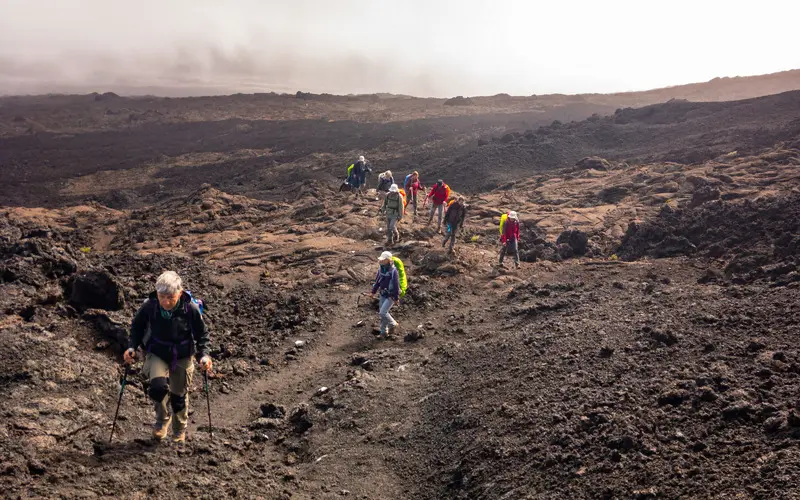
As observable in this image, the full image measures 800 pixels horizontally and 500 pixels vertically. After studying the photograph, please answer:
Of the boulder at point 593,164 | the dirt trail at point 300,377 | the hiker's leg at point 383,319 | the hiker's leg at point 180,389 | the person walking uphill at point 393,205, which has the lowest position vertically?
the dirt trail at point 300,377

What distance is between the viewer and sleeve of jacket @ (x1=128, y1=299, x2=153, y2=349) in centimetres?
605

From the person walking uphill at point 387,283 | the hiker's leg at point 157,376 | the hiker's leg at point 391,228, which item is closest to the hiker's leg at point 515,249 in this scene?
the hiker's leg at point 391,228

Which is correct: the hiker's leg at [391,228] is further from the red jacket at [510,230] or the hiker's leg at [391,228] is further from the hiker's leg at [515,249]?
the hiker's leg at [515,249]

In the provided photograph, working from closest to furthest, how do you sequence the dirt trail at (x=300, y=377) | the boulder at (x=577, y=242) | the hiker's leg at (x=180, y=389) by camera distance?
1. the hiker's leg at (x=180, y=389)
2. the dirt trail at (x=300, y=377)
3. the boulder at (x=577, y=242)

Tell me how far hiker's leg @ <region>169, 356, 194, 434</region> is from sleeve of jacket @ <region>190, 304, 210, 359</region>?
0.65 feet

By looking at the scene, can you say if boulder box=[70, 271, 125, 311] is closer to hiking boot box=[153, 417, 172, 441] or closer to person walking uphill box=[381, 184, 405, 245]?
hiking boot box=[153, 417, 172, 441]

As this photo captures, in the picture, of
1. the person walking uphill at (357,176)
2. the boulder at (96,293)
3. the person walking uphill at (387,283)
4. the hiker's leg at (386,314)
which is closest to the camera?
the boulder at (96,293)

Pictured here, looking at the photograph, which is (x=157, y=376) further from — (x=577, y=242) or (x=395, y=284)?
(x=577, y=242)

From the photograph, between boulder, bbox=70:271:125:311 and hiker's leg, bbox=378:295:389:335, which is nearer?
boulder, bbox=70:271:125:311

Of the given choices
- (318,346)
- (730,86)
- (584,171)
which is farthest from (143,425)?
(730,86)

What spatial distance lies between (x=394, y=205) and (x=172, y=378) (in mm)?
11471

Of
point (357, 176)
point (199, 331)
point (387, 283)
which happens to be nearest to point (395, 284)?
point (387, 283)

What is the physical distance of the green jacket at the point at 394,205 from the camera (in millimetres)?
16984

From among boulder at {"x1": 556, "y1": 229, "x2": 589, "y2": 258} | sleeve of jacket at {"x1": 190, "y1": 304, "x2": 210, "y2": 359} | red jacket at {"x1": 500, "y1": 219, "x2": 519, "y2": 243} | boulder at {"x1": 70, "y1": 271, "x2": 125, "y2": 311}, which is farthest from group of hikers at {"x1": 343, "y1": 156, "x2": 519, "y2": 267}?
sleeve of jacket at {"x1": 190, "y1": 304, "x2": 210, "y2": 359}
